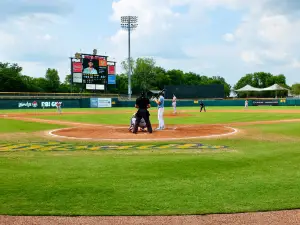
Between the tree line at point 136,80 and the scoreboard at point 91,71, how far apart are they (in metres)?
31.8

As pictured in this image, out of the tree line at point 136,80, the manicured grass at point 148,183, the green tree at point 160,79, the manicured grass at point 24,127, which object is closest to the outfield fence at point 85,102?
the tree line at point 136,80

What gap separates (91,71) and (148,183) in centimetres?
5275

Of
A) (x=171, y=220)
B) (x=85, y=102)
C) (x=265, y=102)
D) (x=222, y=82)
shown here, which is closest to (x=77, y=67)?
(x=85, y=102)

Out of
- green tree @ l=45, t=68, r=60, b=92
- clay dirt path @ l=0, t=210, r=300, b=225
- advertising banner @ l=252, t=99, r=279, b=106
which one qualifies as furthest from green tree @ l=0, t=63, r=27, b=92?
clay dirt path @ l=0, t=210, r=300, b=225

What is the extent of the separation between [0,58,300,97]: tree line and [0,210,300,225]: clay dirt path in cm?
Result: 8679

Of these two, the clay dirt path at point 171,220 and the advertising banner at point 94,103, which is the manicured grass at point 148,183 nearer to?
the clay dirt path at point 171,220

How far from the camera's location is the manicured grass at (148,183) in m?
5.40

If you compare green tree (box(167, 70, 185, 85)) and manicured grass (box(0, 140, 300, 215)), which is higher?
green tree (box(167, 70, 185, 85))

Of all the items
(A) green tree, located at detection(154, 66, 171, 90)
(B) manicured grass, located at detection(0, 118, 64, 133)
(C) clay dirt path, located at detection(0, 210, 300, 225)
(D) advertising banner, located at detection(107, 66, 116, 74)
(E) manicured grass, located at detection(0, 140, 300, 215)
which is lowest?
(B) manicured grass, located at detection(0, 118, 64, 133)

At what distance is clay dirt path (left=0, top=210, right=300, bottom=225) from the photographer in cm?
480

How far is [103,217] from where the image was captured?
501 cm

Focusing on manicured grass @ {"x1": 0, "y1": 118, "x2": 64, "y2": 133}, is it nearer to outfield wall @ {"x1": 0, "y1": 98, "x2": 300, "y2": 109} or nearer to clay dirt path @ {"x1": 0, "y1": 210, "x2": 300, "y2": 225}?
clay dirt path @ {"x1": 0, "y1": 210, "x2": 300, "y2": 225}

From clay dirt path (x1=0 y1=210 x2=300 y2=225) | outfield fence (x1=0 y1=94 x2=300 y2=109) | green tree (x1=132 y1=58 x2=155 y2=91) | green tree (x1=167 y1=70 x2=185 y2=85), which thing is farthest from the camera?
green tree (x1=167 y1=70 x2=185 y2=85)

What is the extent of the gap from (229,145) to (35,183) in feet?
23.3
